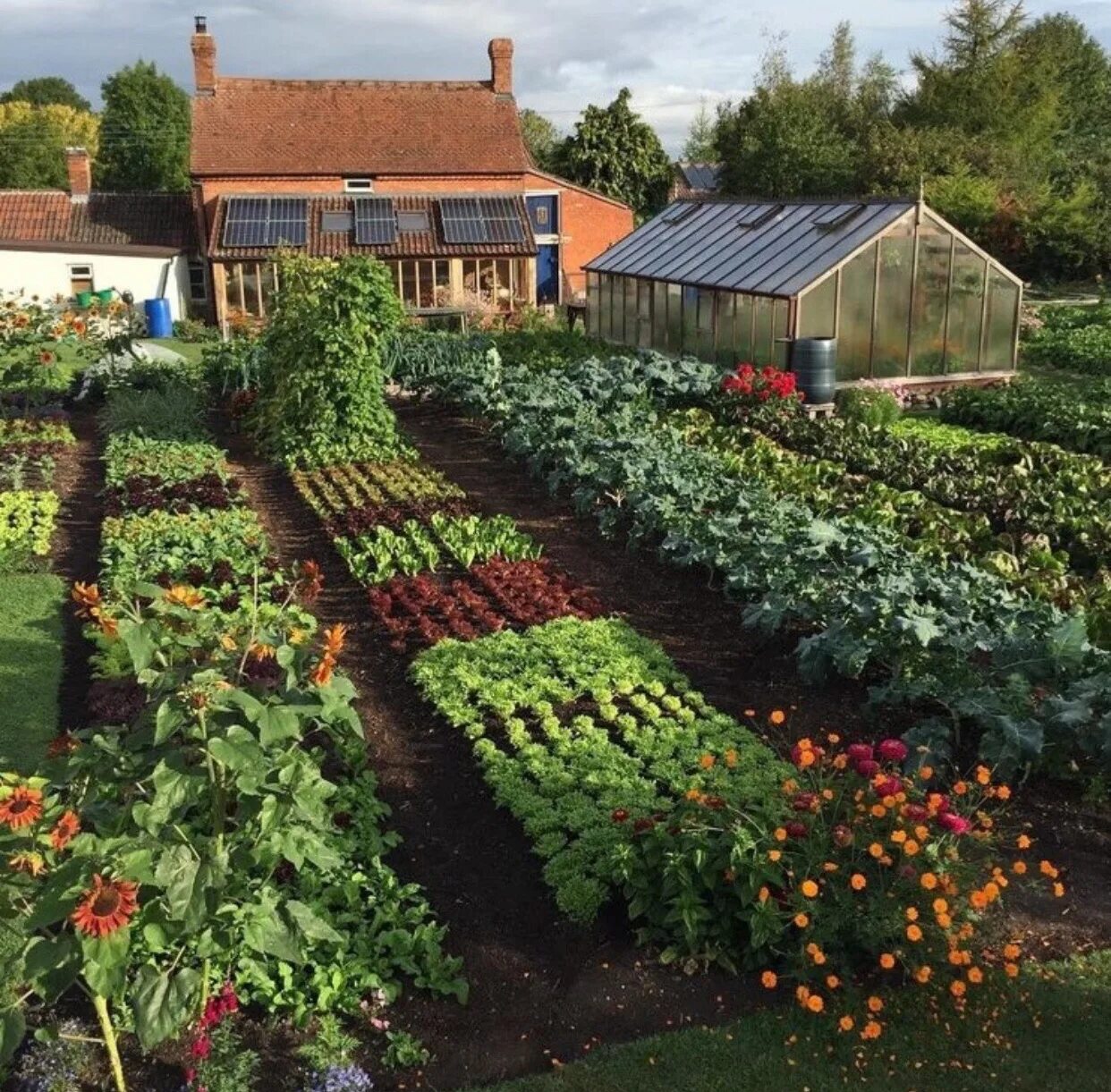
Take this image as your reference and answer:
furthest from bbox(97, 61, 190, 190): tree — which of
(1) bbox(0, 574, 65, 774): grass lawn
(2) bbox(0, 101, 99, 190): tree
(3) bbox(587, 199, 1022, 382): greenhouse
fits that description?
(1) bbox(0, 574, 65, 774): grass lawn

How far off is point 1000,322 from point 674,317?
513 cm

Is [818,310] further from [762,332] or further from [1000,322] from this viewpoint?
[1000,322]

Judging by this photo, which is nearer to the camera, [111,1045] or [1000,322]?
[111,1045]

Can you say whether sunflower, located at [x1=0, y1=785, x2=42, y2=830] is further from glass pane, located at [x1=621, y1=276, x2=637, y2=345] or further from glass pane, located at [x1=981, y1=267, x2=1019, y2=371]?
glass pane, located at [x1=621, y1=276, x2=637, y2=345]

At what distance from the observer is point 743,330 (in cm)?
1697

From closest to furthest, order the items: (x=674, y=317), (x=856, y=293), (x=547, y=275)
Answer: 1. (x=856, y=293)
2. (x=674, y=317)
3. (x=547, y=275)

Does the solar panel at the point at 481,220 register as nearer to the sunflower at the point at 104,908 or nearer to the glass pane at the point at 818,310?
the glass pane at the point at 818,310

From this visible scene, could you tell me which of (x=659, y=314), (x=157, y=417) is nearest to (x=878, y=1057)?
(x=157, y=417)

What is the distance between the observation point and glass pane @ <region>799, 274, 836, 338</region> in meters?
15.8

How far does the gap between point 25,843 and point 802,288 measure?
13.5 meters

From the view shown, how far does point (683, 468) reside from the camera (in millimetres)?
10703

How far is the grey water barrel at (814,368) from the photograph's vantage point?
1545cm

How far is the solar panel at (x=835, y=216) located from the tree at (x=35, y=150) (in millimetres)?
42029

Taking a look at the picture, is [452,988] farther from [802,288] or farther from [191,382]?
[191,382]
